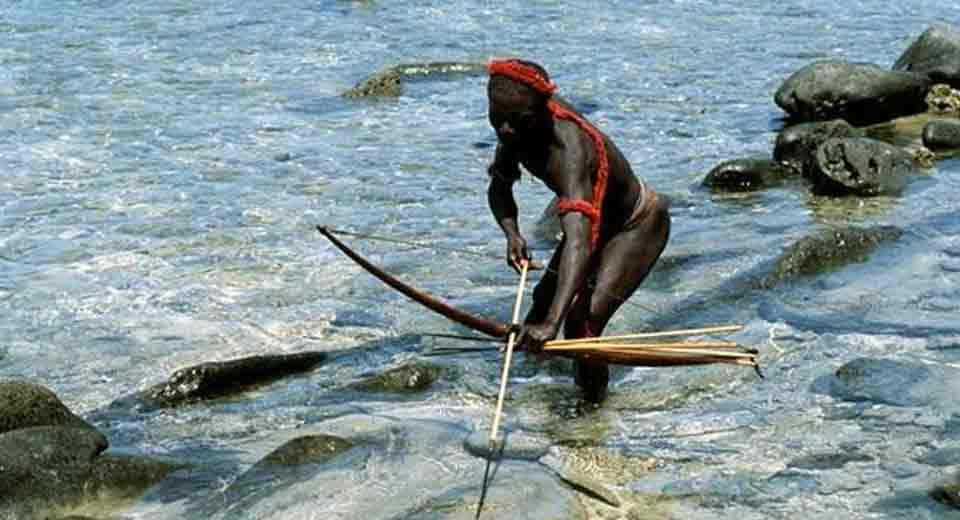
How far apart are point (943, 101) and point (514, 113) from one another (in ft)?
36.0

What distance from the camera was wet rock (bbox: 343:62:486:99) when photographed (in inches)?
712

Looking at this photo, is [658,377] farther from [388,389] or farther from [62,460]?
[62,460]

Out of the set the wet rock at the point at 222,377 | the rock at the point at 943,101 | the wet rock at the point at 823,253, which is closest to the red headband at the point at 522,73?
the wet rock at the point at 222,377

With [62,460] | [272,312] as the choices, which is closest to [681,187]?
[272,312]

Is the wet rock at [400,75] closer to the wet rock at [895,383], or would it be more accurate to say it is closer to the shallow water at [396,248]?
the shallow water at [396,248]

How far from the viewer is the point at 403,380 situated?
27.3 feet

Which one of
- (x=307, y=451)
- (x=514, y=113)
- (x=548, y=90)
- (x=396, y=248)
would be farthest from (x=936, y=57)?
(x=307, y=451)

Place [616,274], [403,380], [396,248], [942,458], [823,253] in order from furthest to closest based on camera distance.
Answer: [396,248], [823,253], [403,380], [616,274], [942,458]

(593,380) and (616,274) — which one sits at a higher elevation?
(616,274)

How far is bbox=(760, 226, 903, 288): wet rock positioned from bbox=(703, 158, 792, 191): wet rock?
8.57ft

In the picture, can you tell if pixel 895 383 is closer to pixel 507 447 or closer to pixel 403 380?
pixel 507 447

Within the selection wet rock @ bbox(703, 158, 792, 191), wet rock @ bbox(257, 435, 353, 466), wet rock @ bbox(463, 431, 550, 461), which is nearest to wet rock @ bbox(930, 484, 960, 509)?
wet rock @ bbox(463, 431, 550, 461)

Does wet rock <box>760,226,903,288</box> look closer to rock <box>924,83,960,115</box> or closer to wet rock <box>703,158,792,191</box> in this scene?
wet rock <box>703,158,792,191</box>

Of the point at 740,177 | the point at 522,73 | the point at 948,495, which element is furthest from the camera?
the point at 740,177
